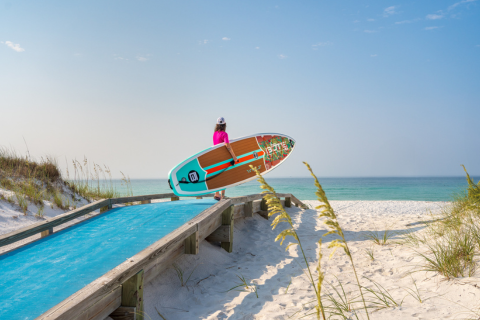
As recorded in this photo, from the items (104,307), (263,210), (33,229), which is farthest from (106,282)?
(263,210)

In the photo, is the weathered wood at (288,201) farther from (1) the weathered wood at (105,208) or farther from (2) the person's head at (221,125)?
(1) the weathered wood at (105,208)

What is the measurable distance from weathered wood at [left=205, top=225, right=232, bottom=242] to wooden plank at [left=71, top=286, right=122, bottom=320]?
243 centimetres

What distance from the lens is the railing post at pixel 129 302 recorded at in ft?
7.79

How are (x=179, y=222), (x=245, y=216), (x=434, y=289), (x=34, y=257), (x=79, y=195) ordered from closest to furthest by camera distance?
(x=434, y=289)
(x=34, y=257)
(x=179, y=222)
(x=245, y=216)
(x=79, y=195)

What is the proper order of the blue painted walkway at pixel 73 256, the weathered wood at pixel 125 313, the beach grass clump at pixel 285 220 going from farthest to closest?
the weathered wood at pixel 125 313 < the blue painted walkway at pixel 73 256 < the beach grass clump at pixel 285 220

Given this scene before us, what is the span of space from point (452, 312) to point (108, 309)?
258cm

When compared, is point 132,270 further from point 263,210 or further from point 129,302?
point 263,210

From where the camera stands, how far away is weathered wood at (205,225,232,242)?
186 inches

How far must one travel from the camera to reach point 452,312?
204cm

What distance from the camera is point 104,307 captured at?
7.07 ft

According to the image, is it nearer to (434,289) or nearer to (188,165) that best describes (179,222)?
(188,165)

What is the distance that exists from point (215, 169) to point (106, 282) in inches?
177

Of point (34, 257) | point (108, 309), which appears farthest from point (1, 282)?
point (108, 309)

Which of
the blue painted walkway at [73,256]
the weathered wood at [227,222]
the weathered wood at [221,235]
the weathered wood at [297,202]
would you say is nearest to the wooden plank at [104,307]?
the blue painted walkway at [73,256]
